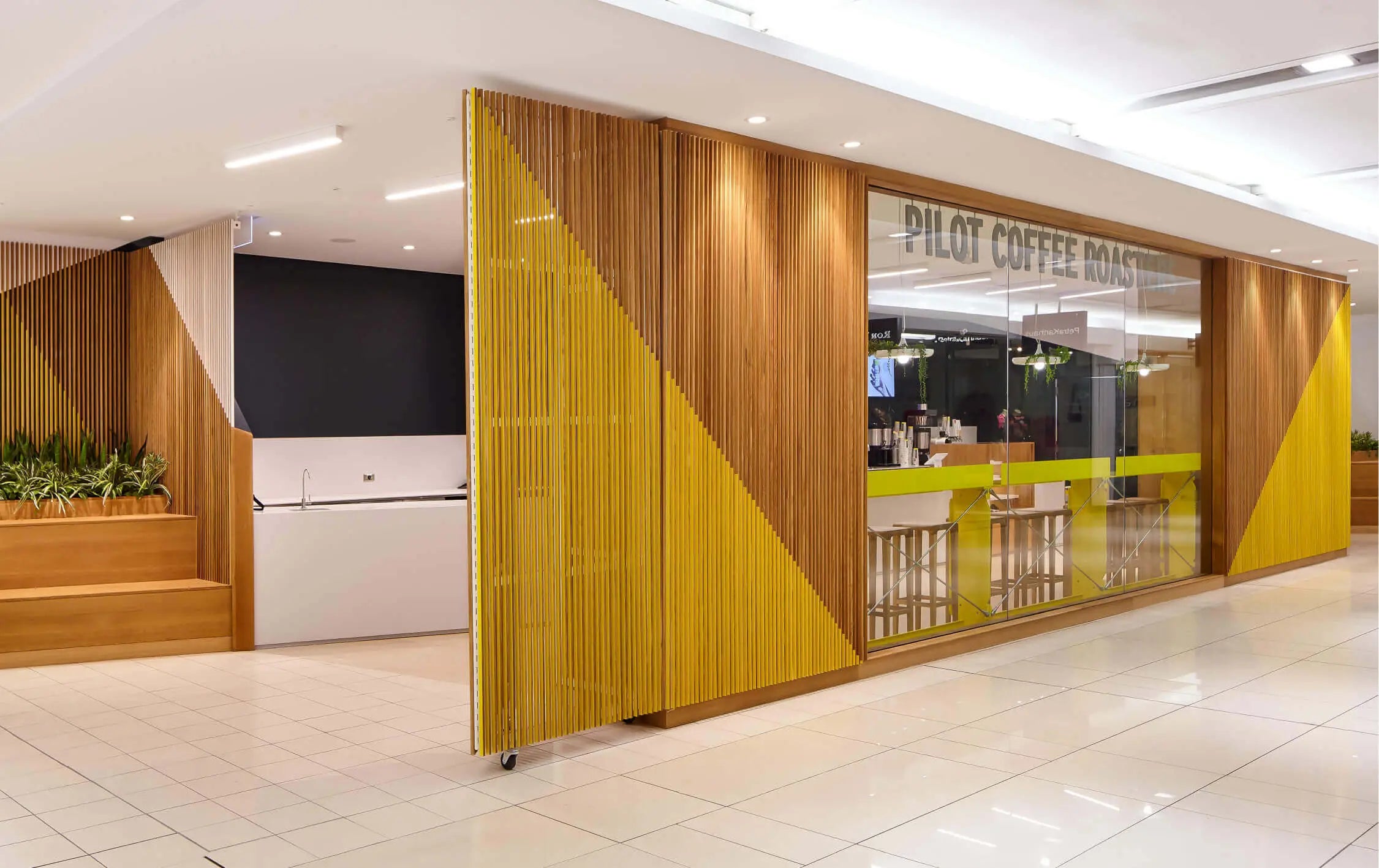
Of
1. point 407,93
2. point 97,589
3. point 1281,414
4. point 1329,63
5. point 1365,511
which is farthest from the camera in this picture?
point 1365,511

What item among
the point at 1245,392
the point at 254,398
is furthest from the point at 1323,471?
the point at 254,398

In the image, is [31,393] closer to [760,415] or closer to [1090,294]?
[760,415]

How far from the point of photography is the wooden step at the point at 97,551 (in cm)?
789

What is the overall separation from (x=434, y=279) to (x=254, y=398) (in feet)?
6.92

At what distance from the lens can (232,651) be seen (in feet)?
25.8

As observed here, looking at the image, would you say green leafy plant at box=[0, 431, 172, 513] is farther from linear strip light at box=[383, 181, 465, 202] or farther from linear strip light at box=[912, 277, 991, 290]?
linear strip light at box=[912, 277, 991, 290]

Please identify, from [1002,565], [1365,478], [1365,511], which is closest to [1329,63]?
[1002,565]

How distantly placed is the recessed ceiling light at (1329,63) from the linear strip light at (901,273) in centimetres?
238

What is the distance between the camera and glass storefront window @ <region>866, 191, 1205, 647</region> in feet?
23.0

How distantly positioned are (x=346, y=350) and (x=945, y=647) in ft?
19.9

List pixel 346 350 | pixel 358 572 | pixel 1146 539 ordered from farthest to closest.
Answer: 1. pixel 346 350
2. pixel 1146 539
3. pixel 358 572

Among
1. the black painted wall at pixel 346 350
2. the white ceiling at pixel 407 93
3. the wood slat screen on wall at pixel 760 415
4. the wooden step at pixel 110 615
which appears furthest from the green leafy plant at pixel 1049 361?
the wooden step at pixel 110 615

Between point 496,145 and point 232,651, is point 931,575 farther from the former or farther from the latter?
point 232,651

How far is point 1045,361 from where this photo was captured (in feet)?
27.1
